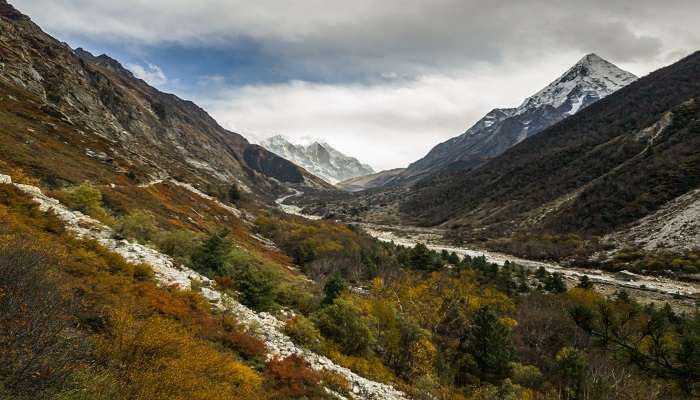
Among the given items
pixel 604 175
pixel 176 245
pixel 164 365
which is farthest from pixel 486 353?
pixel 604 175

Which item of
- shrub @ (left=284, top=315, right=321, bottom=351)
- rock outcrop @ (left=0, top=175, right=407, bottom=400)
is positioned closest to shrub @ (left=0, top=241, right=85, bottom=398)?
rock outcrop @ (left=0, top=175, right=407, bottom=400)

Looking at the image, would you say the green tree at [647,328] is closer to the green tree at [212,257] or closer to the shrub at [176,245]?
the green tree at [212,257]

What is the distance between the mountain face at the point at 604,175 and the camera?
8681 centimetres

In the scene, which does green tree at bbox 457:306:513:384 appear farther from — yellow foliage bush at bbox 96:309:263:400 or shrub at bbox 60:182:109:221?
shrub at bbox 60:182:109:221

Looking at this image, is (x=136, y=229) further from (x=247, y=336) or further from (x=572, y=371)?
(x=572, y=371)

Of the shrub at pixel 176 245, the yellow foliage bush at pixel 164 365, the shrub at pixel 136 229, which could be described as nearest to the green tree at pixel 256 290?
the shrub at pixel 176 245

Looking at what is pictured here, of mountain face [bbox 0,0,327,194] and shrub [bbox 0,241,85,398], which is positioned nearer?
shrub [bbox 0,241,85,398]

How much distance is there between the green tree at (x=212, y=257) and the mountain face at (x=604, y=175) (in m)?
82.8

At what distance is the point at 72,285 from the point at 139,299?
92.2 inches

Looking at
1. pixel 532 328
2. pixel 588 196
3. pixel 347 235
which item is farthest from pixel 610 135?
pixel 532 328

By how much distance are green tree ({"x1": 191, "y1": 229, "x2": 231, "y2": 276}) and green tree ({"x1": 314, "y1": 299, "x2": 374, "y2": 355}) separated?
676cm

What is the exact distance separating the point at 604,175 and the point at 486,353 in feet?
356

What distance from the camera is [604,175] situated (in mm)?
112688

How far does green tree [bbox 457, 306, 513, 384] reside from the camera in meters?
28.7
